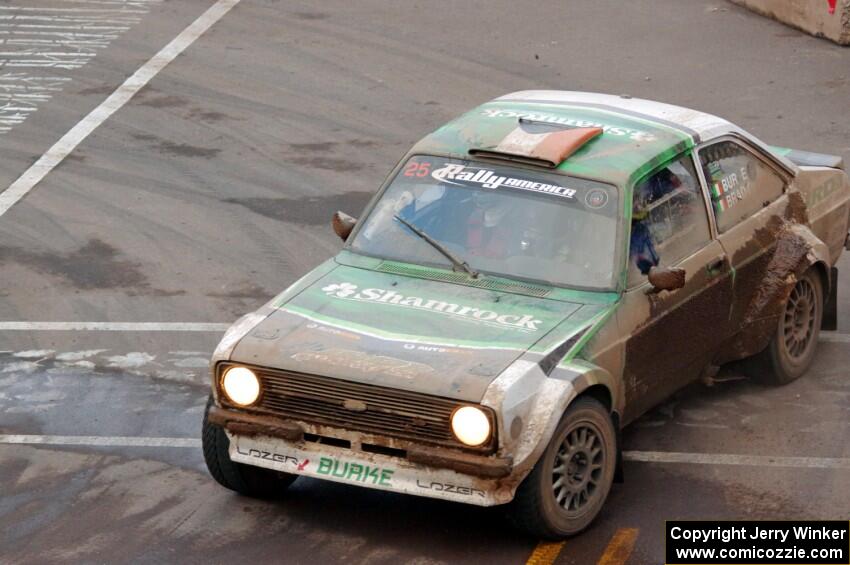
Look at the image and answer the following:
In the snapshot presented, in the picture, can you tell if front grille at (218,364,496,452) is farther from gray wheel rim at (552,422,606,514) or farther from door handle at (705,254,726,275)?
door handle at (705,254,726,275)

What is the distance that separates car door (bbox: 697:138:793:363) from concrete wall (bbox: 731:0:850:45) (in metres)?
9.75

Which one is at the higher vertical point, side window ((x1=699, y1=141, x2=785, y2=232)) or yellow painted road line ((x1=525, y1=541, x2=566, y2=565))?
side window ((x1=699, y1=141, x2=785, y2=232))

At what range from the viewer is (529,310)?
24.5 ft

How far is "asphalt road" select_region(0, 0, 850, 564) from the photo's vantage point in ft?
24.4

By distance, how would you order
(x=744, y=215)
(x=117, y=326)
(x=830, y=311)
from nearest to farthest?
(x=744, y=215) < (x=830, y=311) < (x=117, y=326)

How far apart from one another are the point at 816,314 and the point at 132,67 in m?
10.7

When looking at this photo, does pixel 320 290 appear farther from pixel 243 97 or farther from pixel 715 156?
pixel 243 97

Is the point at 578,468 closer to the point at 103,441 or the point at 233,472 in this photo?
the point at 233,472

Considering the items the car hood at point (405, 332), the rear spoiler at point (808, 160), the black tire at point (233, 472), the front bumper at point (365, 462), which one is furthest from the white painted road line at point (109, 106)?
the rear spoiler at point (808, 160)

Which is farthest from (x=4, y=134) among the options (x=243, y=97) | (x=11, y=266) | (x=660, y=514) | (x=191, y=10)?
(x=660, y=514)

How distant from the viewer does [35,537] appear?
728 centimetres

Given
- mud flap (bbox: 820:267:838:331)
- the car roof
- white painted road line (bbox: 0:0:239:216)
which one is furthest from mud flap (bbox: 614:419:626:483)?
white painted road line (bbox: 0:0:239:216)

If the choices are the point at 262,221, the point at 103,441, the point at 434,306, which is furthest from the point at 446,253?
the point at 262,221

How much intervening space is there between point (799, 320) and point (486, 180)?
240 cm
